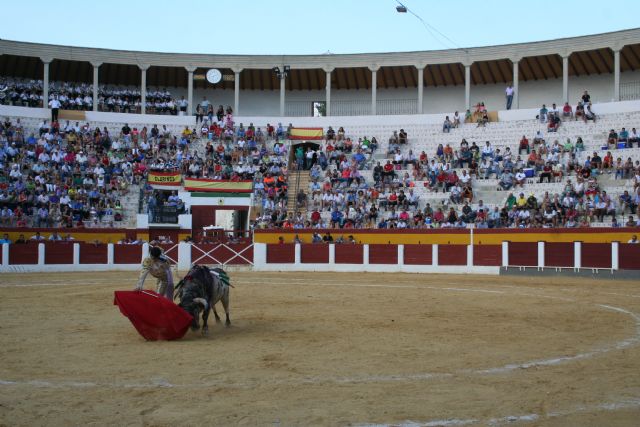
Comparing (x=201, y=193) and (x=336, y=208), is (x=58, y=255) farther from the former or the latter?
(x=336, y=208)

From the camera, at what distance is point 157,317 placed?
9102 mm

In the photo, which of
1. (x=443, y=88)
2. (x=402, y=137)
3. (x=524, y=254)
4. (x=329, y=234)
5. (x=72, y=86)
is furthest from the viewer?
(x=443, y=88)

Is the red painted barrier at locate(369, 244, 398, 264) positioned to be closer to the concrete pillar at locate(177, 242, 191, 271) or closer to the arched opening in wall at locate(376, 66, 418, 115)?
the concrete pillar at locate(177, 242, 191, 271)

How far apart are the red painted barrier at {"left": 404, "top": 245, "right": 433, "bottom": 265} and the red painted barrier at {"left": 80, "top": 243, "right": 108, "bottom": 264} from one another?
35.7ft

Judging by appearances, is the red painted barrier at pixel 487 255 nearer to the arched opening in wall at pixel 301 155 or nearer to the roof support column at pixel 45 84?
the arched opening in wall at pixel 301 155

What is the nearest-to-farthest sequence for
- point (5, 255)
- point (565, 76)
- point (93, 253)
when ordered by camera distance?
point (5, 255) → point (93, 253) → point (565, 76)

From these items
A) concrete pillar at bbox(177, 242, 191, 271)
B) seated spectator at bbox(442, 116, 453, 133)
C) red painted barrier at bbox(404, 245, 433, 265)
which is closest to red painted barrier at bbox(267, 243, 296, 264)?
concrete pillar at bbox(177, 242, 191, 271)

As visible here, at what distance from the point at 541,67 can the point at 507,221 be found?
14.5 metres

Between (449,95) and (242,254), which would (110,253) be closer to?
(242,254)

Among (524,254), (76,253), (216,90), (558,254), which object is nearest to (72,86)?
(216,90)

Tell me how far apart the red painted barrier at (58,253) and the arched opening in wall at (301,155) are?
11376mm

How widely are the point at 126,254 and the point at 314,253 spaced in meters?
6.89

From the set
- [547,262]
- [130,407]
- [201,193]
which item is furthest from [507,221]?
[130,407]

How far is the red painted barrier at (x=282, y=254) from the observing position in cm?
2669
